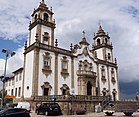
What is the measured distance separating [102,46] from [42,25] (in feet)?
61.7

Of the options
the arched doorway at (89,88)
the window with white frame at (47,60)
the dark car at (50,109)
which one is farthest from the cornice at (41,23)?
the dark car at (50,109)

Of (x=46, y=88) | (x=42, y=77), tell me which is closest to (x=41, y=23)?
(x=42, y=77)

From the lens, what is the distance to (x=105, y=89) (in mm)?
41781

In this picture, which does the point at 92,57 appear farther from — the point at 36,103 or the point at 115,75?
the point at 36,103

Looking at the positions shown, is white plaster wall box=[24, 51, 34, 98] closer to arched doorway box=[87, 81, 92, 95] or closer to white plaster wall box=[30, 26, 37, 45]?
white plaster wall box=[30, 26, 37, 45]

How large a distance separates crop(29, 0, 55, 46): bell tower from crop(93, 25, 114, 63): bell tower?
15866 millimetres

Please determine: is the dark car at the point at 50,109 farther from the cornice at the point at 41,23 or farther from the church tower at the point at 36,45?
the cornice at the point at 41,23

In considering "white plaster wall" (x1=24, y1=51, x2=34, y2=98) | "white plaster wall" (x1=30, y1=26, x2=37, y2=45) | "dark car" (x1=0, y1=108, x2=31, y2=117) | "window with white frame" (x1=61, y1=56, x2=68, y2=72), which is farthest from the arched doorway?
"dark car" (x1=0, y1=108, x2=31, y2=117)

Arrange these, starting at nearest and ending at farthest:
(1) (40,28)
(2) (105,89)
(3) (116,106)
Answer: (3) (116,106), (1) (40,28), (2) (105,89)

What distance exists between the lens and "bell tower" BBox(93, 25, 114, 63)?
4672 centimetres

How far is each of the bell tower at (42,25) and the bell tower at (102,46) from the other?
15.9 metres

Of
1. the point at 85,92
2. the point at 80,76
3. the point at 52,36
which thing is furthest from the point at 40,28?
the point at 85,92

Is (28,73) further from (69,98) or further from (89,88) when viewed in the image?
(89,88)

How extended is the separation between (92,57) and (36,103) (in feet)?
58.1
